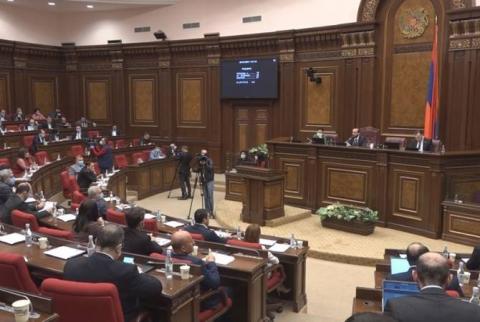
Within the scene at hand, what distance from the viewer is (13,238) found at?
4.52 metres

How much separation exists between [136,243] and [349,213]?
188 inches

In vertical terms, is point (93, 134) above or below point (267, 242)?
above

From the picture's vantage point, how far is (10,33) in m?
15.3

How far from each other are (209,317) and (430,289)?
2.03 meters

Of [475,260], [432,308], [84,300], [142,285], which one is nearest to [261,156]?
[475,260]

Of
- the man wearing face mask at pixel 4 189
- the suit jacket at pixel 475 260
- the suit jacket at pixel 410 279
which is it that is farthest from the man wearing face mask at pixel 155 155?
the suit jacket at pixel 410 279

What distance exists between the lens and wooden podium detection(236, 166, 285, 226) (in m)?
8.42

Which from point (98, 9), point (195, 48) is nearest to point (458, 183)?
point (195, 48)

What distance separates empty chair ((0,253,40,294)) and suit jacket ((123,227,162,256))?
98cm

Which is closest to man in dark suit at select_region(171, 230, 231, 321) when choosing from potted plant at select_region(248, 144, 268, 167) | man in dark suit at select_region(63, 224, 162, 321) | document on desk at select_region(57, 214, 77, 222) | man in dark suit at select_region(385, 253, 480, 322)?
man in dark suit at select_region(63, 224, 162, 321)

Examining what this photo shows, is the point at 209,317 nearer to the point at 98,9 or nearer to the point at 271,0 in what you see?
the point at 271,0

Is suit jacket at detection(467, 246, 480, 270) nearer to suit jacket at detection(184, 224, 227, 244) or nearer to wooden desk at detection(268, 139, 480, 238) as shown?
suit jacket at detection(184, 224, 227, 244)

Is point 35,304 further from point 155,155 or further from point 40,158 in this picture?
point 155,155

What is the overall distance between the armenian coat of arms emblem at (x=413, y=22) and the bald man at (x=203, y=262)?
866cm
